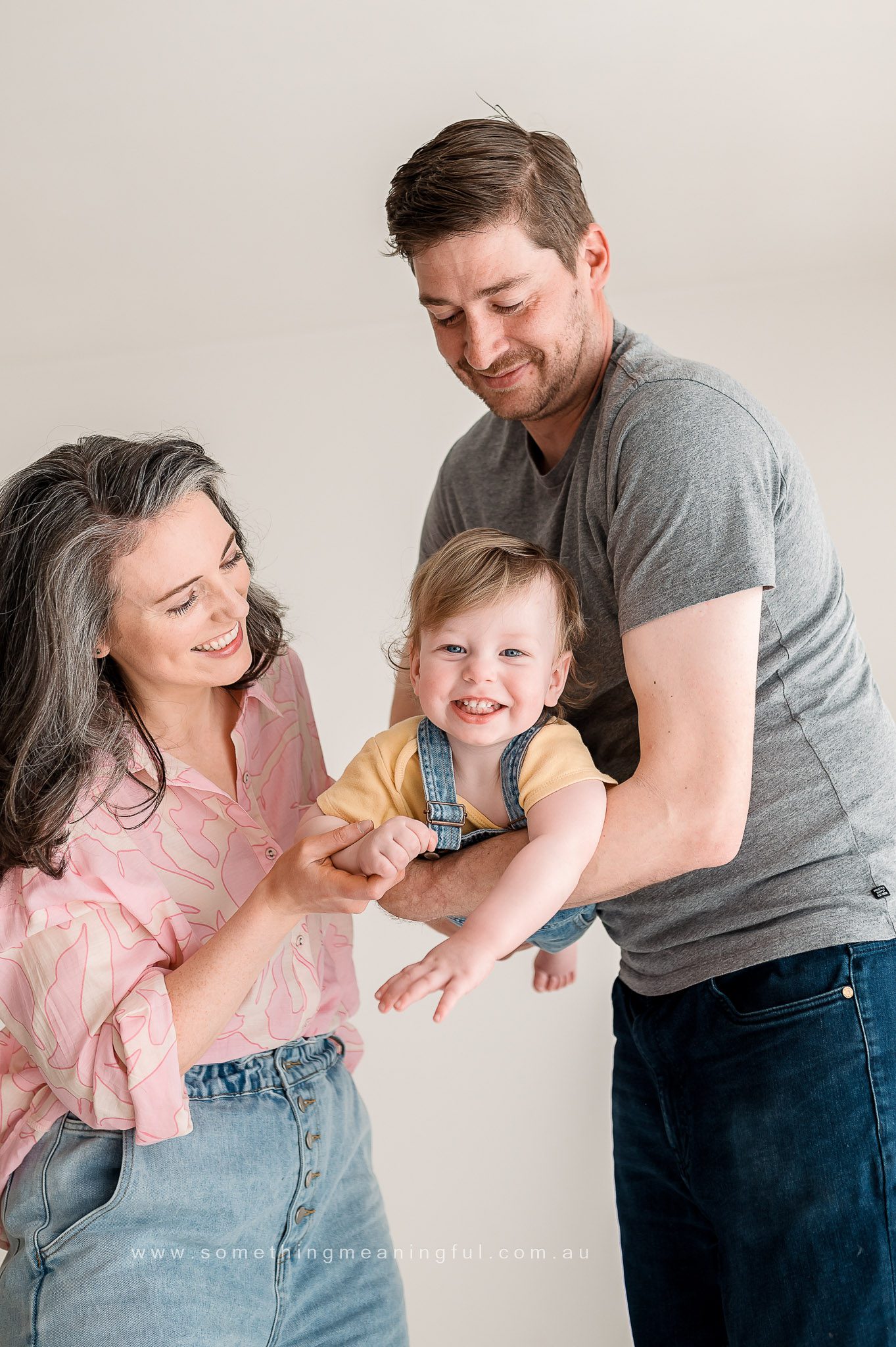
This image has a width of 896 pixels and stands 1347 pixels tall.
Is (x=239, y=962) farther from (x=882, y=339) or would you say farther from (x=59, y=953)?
(x=882, y=339)

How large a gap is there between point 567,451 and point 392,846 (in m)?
0.66

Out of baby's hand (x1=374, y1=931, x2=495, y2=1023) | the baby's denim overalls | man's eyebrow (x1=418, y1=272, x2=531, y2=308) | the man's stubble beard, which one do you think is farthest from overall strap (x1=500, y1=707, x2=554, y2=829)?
man's eyebrow (x1=418, y1=272, x2=531, y2=308)

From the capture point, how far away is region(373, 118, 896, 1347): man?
4.66 feet

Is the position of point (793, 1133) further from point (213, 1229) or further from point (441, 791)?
point (213, 1229)

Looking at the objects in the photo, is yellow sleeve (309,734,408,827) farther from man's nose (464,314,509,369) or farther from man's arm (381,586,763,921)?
man's nose (464,314,509,369)

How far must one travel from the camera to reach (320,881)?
144 cm

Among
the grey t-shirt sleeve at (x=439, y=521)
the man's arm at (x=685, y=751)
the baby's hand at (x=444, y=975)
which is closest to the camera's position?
the baby's hand at (x=444, y=975)

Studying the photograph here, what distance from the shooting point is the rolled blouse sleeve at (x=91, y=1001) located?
1494mm

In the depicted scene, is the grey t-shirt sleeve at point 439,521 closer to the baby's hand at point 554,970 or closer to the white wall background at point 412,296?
the baby's hand at point 554,970

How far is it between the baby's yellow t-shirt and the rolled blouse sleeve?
0.33 metres

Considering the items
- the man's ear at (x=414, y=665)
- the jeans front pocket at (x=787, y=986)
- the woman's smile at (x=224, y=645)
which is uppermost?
the woman's smile at (x=224, y=645)

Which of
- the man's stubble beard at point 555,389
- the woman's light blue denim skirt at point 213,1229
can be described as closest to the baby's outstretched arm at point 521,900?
the woman's light blue denim skirt at point 213,1229

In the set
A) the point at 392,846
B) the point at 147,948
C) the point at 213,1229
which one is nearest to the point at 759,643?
the point at 392,846

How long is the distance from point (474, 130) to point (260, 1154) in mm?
1490
